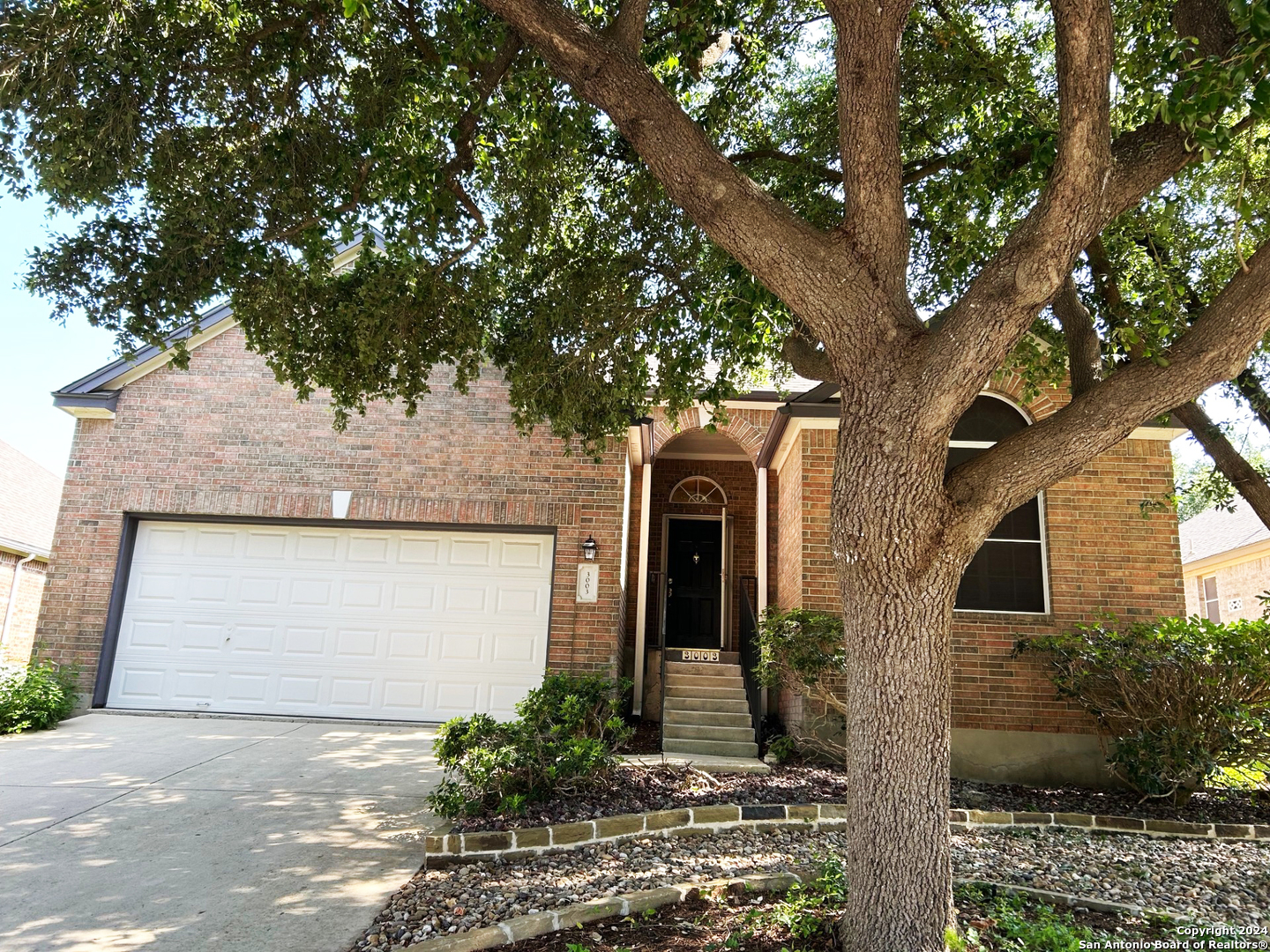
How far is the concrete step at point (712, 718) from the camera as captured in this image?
8797 mm

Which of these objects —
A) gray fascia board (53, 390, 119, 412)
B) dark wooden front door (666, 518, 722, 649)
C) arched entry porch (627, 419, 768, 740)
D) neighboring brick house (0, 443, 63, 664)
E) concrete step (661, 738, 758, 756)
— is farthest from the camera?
neighboring brick house (0, 443, 63, 664)

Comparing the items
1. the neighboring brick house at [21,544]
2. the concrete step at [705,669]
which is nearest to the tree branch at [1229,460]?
the concrete step at [705,669]

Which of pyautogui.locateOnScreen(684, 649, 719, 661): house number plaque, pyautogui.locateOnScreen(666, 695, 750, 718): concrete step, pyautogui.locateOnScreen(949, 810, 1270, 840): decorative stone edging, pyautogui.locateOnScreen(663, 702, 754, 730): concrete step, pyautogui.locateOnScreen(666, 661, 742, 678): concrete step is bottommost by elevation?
pyautogui.locateOnScreen(949, 810, 1270, 840): decorative stone edging

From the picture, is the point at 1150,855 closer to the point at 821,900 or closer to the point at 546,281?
the point at 821,900

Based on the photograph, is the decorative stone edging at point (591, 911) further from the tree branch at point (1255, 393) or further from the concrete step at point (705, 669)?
the tree branch at point (1255, 393)

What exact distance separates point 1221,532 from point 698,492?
481 inches

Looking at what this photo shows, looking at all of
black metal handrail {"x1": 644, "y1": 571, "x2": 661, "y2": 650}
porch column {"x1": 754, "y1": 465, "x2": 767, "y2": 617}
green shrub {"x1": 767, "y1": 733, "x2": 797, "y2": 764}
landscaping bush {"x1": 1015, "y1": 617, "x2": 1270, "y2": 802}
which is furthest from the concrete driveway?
landscaping bush {"x1": 1015, "y1": 617, "x2": 1270, "y2": 802}

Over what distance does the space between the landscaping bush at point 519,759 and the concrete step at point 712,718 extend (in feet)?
9.78

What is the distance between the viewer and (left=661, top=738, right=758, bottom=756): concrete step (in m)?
8.32

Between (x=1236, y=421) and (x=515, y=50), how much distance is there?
7.75m

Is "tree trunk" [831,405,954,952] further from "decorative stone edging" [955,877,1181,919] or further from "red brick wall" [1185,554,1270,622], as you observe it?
"red brick wall" [1185,554,1270,622]

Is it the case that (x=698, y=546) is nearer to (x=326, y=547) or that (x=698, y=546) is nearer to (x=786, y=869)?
(x=326, y=547)

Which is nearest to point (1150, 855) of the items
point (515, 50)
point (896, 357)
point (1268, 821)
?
point (1268, 821)

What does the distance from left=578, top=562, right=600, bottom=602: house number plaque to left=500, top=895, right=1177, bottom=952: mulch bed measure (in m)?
5.76
